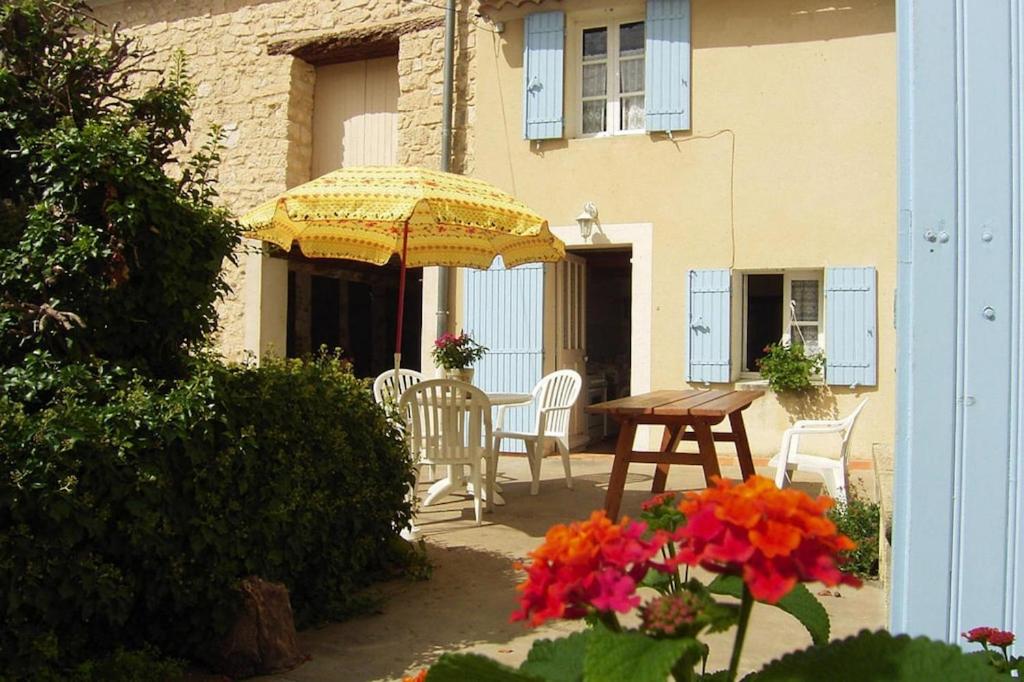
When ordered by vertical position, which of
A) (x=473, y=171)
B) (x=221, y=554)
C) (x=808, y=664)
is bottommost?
(x=221, y=554)

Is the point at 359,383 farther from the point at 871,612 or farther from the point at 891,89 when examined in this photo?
the point at 891,89

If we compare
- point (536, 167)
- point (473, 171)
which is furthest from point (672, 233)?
point (473, 171)

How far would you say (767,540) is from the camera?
27.6 inches

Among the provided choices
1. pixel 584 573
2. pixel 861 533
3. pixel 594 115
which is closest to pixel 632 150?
pixel 594 115

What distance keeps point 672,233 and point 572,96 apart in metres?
1.83

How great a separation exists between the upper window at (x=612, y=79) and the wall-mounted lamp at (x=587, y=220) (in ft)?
2.81

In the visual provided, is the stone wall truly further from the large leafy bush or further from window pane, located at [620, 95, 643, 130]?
the large leafy bush

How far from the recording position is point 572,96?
9.40m

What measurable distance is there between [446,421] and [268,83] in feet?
21.9

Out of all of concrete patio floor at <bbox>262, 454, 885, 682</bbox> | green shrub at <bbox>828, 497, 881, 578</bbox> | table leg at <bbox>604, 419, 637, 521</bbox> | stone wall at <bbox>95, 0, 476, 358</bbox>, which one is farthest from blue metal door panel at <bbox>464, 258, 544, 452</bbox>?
green shrub at <bbox>828, 497, 881, 578</bbox>

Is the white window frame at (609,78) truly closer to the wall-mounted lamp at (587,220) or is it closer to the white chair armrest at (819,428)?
the wall-mounted lamp at (587,220)

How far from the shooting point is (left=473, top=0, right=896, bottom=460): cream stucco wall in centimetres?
826

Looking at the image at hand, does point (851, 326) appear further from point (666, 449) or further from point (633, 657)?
point (633, 657)

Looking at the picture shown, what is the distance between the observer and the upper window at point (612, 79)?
9266 millimetres
